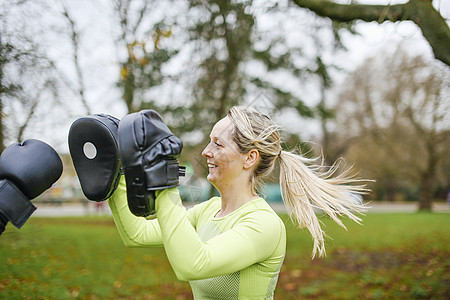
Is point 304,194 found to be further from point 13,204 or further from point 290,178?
point 13,204

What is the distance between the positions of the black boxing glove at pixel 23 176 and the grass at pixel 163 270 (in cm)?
208

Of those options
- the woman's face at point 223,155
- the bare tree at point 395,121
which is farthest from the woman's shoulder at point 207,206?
the bare tree at point 395,121

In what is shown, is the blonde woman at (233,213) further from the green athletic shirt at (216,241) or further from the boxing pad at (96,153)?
the boxing pad at (96,153)

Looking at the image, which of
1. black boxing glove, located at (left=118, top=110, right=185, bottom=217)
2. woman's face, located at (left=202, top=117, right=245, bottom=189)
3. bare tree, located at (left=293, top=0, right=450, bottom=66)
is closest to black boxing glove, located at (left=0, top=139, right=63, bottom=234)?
black boxing glove, located at (left=118, top=110, right=185, bottom=217)

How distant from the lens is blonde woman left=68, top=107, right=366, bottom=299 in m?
1.44

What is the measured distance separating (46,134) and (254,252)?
3.86 meters

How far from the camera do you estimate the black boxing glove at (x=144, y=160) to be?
1443 mm

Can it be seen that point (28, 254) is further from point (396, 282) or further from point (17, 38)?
point (396, 282)

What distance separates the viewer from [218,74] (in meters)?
7.50

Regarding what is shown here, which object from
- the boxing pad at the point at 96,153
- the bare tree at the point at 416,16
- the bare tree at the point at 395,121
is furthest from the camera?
the bare tree at the point at 395,121

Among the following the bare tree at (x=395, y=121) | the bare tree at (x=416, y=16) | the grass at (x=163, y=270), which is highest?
the bare tree at (x=416, y=16)

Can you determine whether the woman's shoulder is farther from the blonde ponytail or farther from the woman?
the blonde ponytail

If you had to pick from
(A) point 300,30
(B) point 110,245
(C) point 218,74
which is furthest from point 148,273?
(A) point 300,30

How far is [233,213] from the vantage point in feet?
6.25
